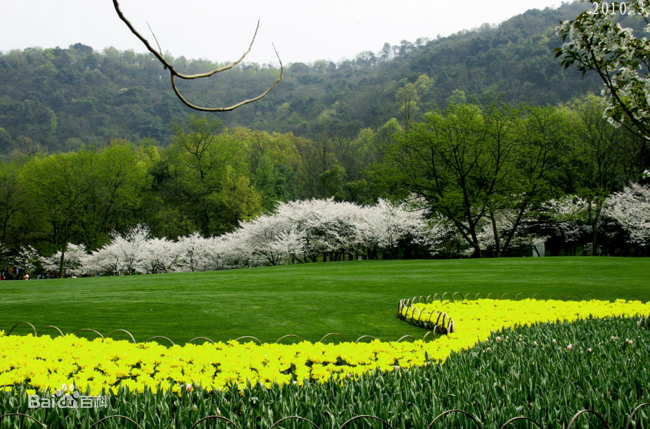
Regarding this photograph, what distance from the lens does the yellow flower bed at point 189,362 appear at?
3.71m

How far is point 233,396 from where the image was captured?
3250mm

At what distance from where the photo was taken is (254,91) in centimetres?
8150

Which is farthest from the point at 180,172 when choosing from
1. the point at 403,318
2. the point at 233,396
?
the point at 233,396

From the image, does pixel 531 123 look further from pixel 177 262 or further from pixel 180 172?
pixel 180 172

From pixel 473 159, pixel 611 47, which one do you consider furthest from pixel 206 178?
pixel 611 47

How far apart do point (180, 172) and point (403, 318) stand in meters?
38.7

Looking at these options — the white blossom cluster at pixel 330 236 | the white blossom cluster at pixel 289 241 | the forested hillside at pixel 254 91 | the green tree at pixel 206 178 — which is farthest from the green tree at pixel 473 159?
the forested hillside at pixel 254 91

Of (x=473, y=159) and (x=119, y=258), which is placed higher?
(x=473, y=159)

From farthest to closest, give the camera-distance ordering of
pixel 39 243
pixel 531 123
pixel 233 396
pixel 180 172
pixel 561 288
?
pixel 180 172 → pixel 39 243 → pixel 531 123 → pixel 561 288 → pixel 233 396

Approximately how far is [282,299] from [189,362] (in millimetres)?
6406

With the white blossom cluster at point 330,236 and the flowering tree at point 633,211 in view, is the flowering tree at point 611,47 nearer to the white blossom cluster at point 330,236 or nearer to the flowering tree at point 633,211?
the white blossom cluster at point 330,236

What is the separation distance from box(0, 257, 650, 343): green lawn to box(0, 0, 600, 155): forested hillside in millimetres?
45665

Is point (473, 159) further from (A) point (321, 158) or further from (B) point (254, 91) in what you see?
(B) point (254, 91)

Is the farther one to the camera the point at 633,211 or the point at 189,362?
the point at 633,211
